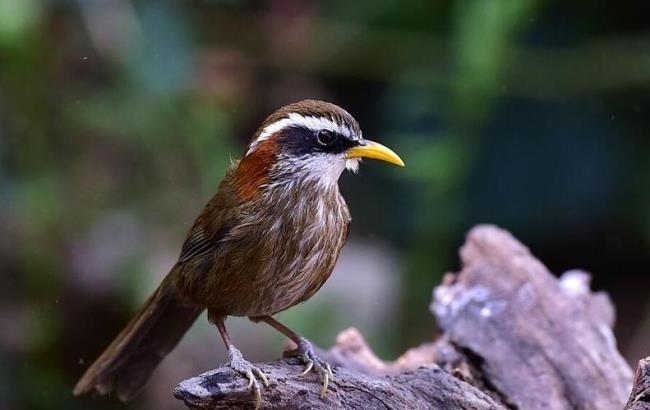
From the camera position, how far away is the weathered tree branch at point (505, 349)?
450 centimetres

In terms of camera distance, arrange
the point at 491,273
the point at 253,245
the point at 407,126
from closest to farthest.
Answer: the point at 253,245 < the point at 491,273 < the point at 407,126

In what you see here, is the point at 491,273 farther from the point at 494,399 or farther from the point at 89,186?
the point at 89,186

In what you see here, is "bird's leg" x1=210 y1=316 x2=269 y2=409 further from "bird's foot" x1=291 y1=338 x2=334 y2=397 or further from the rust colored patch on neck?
the rust colored patch on neck

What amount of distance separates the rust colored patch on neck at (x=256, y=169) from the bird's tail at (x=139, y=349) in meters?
0.83

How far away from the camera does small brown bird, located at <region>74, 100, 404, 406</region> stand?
171 inches

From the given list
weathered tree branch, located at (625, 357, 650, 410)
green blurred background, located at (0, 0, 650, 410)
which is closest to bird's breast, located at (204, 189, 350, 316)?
weathered tree branch, located at (625, 357, 650, 410)

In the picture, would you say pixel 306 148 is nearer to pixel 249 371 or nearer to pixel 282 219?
pixel 282 219

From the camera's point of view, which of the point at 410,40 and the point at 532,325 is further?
the point at 410,40

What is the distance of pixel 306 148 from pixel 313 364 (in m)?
0.83

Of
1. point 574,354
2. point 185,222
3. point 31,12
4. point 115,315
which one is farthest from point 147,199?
point 574,354

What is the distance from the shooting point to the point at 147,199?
23.4 ft

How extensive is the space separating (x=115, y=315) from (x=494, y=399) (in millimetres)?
3138

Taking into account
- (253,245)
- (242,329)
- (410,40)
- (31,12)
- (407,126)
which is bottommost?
(253,245)

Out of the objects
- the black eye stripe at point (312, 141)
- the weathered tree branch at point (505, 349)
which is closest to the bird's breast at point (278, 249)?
the black eye stripe at point (312, 141)
